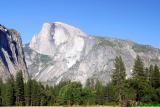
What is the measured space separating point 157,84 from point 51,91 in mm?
64789

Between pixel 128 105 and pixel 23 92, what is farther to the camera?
pixel 23 92

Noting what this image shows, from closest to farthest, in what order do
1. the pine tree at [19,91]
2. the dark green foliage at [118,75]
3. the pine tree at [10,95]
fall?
the dark green foliage at [118,75], the pine tree at [10,95], the pine tree at [19,91]

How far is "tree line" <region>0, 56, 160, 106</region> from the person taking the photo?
124800 millimetres

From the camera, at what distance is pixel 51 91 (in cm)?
18612

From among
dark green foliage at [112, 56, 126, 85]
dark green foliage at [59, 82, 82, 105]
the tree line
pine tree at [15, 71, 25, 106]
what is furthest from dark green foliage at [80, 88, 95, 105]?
pine tree at [15, 71, 25, 106]

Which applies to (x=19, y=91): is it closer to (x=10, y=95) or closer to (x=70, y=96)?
(x=10, y=95)

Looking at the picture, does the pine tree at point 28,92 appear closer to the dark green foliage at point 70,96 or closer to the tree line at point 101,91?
the tree line at point 101,91

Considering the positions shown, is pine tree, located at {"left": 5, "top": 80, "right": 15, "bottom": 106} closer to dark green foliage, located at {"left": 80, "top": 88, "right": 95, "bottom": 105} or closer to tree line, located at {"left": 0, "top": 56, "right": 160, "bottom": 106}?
tree line, located at {"left": 0, "top": 56, "right": 160, "bottom": 106}

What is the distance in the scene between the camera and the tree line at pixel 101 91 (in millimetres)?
124800

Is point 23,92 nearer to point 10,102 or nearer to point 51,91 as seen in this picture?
point 10,102

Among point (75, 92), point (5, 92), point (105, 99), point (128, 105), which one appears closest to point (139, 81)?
point (75, 92)

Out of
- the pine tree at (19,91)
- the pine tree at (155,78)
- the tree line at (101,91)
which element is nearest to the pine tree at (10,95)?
the tree line at (101,91)

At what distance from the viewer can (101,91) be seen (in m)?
177

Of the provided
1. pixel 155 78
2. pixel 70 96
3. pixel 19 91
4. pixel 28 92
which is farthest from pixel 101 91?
pixel 155 78
